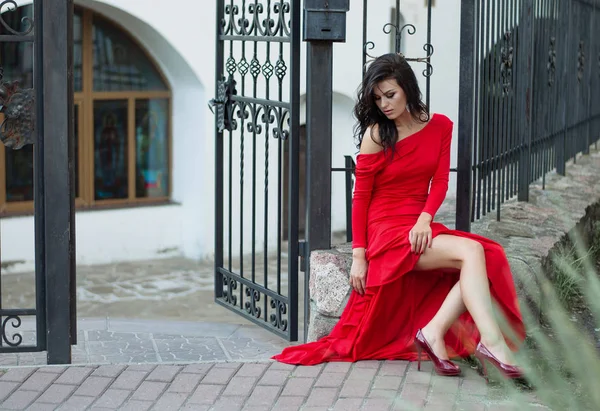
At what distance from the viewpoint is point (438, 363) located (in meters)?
4.53

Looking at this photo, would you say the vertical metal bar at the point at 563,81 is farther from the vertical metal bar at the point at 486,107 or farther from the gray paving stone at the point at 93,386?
the gray paving stone at the point at 93,386

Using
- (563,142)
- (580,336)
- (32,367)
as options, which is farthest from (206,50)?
(580,336)

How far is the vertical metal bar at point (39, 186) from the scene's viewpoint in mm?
4848

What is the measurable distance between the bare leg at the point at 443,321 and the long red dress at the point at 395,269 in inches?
6.5

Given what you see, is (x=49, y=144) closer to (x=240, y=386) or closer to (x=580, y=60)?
(x=240, y=386)

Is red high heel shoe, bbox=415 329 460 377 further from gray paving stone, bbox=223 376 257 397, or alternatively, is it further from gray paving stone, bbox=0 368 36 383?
gray paving stone, bbox=0 368 36 383

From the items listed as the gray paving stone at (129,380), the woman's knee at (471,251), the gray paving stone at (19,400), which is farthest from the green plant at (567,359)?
the gray paving stone at (19,400)

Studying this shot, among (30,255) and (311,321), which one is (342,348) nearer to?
(311,321)

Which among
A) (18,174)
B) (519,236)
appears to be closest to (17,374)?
(519,236)

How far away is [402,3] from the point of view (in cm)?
1248

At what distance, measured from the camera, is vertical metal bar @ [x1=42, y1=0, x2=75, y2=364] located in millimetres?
4832

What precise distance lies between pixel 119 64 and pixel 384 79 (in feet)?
25.1

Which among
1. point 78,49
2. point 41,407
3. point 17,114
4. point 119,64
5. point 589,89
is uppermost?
point 78,49

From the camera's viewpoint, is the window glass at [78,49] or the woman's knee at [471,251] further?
the window glass at [78,49]
